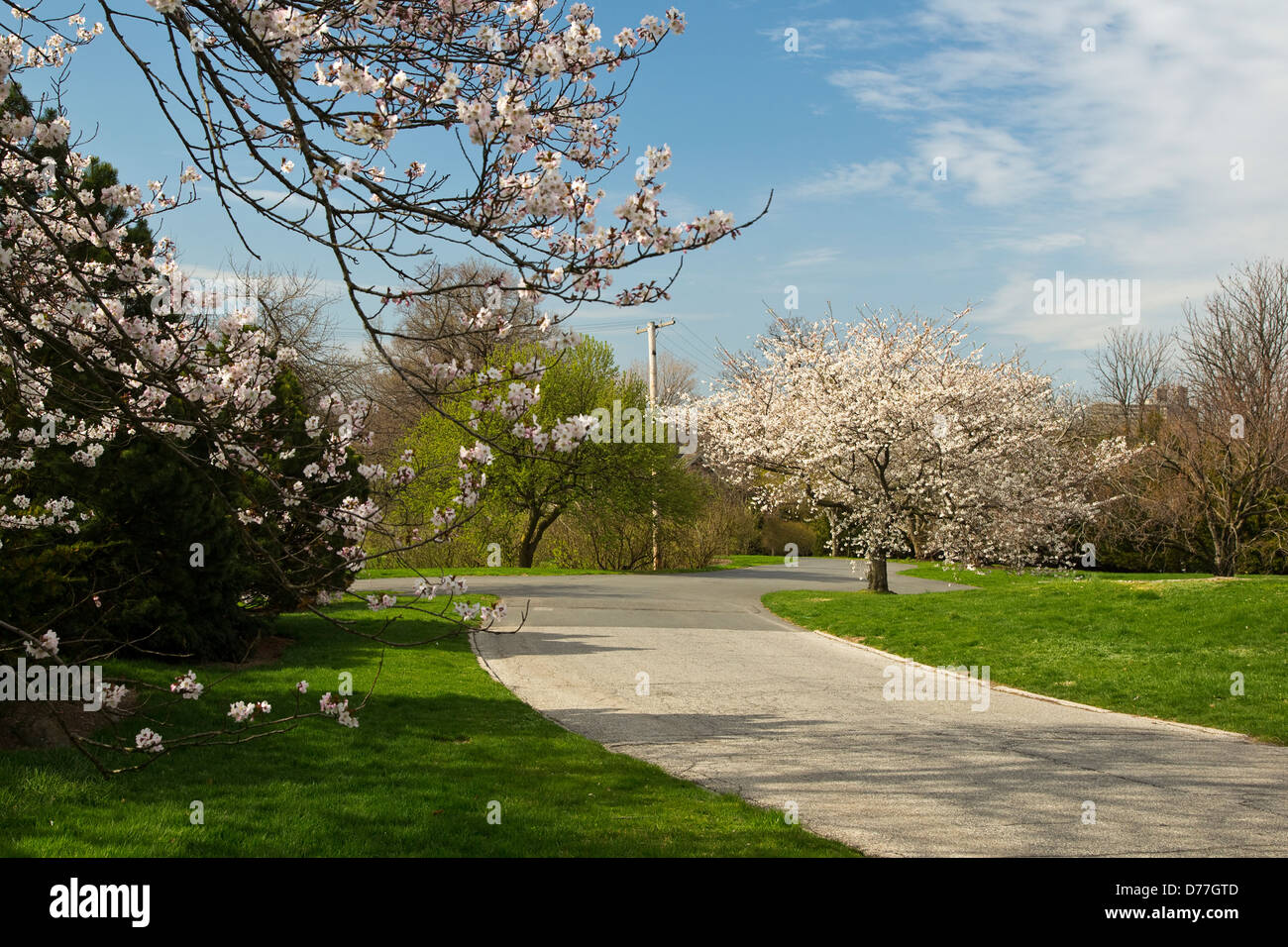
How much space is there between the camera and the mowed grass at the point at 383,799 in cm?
574

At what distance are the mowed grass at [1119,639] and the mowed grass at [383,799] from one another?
7193 millimetres

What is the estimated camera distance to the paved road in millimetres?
6527

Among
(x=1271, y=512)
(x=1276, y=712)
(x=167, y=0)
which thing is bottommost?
(x=1276, y=712)

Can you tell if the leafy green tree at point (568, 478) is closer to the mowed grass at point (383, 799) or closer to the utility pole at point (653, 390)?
the utility pole at point (653, 390)

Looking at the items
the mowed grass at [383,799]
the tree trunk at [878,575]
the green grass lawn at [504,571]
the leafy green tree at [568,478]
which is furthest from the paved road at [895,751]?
the leafy green tree at [568,478]

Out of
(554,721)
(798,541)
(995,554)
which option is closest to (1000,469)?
(995,554)

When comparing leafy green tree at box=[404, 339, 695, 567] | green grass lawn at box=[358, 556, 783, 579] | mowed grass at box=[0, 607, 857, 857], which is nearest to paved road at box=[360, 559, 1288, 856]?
mowed grass at box=[0, 607, 857, 857]

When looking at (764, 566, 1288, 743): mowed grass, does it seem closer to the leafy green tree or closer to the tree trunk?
the tree trunk

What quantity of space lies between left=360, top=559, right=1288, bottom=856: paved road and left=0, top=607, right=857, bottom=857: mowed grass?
0.70 m

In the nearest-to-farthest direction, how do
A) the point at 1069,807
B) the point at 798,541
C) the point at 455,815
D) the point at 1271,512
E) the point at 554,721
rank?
the point at 455,815 < the point at 1069,807 < the point at 554,721 < the point at 1271,512 < the point at 798,541

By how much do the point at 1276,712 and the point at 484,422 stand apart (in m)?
10.4

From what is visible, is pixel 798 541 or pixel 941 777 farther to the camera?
pixel 798 541

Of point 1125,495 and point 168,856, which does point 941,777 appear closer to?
point 168,856

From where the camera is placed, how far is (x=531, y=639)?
1662 cm
